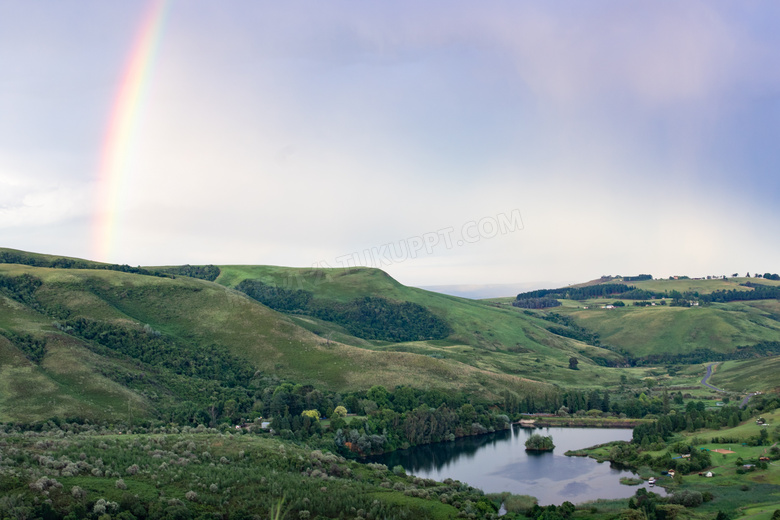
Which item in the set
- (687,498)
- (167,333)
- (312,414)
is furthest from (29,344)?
(687,498)

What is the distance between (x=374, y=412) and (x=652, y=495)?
66.5 meters

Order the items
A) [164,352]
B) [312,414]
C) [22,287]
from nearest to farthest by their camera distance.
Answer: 1. [312,414]
2. [164,352]
3. [22,287]

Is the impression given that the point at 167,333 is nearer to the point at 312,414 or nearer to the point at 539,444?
the point at 312,414

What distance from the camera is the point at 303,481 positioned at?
75.3 m

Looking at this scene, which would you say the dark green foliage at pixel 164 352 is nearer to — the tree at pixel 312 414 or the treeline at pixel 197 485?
the tree at pixel 312 414

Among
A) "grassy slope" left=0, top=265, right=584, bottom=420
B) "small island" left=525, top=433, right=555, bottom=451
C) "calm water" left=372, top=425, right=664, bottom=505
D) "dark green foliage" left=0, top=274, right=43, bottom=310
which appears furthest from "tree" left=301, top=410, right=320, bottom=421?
"dark green foliage" left=0, top=274, right=43, bottom=310

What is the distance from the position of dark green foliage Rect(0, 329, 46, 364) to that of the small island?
347ft

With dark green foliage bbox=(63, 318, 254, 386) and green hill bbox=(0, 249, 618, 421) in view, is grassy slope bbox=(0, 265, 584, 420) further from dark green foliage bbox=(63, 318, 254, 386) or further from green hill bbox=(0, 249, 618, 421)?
dark green foliage bbox=(63, 318, 254, 386)

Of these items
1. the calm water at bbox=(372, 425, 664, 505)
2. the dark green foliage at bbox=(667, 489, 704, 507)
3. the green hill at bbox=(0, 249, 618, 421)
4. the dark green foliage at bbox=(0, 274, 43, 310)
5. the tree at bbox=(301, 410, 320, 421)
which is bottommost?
the calm water at bbox=(372, 425, 664, 505)

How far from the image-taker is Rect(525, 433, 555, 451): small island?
120625 mm

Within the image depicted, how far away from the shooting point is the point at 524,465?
108 meters

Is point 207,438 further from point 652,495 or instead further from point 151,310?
point 151,310

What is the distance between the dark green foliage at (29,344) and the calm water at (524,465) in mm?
78148

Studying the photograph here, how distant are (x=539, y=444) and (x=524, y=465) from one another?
46.0 feet
